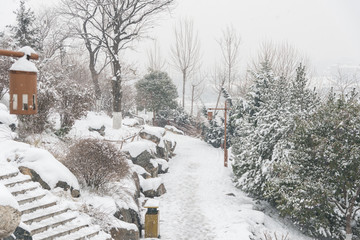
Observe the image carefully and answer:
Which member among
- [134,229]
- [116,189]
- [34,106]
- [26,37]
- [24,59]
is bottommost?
[134,229]

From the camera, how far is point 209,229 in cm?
1148

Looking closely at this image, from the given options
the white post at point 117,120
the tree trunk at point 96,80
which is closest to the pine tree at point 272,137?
the white post at point 117,120

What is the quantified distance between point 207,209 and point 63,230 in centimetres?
728

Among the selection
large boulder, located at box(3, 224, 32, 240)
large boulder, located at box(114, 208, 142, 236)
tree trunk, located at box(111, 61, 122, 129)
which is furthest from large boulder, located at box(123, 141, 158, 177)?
large boulder, located at box(3, 224, 32, 240)

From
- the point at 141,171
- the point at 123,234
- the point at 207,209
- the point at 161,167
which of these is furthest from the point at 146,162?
the point at 123,234

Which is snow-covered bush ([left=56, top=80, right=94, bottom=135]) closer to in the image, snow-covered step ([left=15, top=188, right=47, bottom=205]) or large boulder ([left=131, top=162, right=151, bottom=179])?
large boulder ([left=131, top=162, right=151, bottom=179])

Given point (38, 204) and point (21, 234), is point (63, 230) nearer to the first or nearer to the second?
point (38, 204)

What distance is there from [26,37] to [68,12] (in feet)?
16.1

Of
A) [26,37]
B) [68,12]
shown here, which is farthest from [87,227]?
[26,37]

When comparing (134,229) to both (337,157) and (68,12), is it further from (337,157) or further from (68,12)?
(68,12)

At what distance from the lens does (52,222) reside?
758cm

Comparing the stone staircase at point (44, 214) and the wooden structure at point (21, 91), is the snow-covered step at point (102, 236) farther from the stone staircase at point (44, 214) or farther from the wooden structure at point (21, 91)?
the wooden structure at point (21, 91)

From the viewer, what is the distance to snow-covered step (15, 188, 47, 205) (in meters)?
7.73

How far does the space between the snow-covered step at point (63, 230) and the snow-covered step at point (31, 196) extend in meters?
1.01
